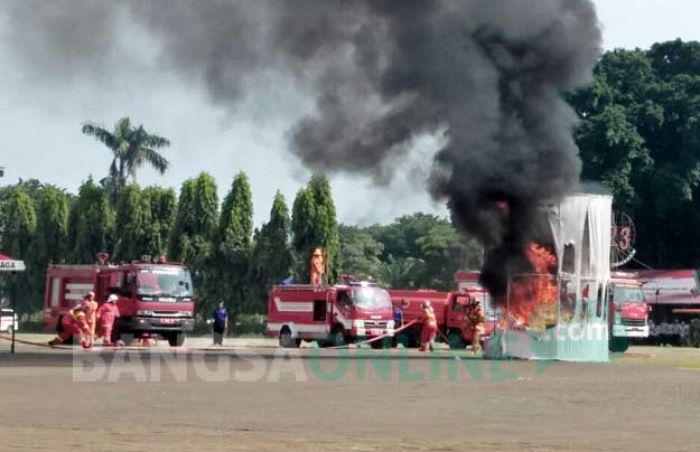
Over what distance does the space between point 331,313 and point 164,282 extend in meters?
6.05

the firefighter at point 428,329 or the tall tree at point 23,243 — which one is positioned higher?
the tall tree at point 23,243

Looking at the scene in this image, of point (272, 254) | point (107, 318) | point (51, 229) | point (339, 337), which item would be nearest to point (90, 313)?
point (107, 318)

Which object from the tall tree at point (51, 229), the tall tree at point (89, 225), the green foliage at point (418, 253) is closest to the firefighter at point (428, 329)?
the green foliage at point (418, 253)

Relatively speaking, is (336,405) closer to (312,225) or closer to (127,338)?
(127,338)

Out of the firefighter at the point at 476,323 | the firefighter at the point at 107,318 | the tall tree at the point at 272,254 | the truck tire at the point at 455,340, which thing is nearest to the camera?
the firefighter at the point at 107,318

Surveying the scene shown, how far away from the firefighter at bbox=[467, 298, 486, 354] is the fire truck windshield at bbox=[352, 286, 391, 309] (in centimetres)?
381

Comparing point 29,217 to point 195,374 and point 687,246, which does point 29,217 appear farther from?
point 195,374

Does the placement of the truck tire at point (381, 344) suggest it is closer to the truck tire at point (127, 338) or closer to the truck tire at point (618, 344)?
the truck tire at point (618, 344)

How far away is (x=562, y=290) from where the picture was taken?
3625cm

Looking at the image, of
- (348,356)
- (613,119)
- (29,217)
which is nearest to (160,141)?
(29,217)

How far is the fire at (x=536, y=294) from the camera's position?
35.9 meters

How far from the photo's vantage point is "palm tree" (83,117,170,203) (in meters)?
78.4

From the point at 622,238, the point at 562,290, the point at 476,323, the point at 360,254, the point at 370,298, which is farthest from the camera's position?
the point at 360,254

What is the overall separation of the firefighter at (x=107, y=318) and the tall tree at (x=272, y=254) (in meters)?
20.3
